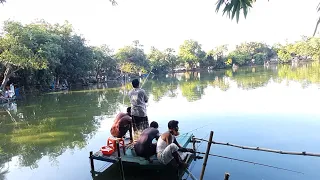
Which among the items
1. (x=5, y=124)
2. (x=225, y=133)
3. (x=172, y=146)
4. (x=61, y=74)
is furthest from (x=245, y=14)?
(x=61, y=74)

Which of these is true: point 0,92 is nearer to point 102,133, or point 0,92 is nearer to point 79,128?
point 79,128

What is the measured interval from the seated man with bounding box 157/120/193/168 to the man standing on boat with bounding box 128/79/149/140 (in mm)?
1220

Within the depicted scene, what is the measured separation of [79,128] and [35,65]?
14354 mm

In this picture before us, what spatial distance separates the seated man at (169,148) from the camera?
452 centimetres

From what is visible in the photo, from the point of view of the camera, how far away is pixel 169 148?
4496 millimetres

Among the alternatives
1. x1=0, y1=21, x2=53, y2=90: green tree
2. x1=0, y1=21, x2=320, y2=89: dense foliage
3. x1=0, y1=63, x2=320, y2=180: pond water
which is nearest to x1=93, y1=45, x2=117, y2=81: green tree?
x1=0, y1=21, x2=320, y2=89: dense foliage

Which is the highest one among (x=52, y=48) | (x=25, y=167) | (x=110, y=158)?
(x=52, y=48)

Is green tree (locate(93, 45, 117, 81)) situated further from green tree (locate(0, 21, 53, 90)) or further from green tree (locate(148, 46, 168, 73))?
green tree (locate(0, 21, 53, 90))

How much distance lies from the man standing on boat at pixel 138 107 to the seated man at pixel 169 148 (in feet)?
4.00

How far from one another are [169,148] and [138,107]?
1536mm

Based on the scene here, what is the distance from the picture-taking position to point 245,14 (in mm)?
2234

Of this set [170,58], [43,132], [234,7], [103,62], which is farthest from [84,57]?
[234,7]

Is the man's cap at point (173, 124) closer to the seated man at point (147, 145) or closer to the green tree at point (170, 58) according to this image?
the seated man at point (147, 145)

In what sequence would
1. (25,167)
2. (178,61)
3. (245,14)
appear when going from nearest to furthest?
(245,14) < (25,167) < (178,61)
